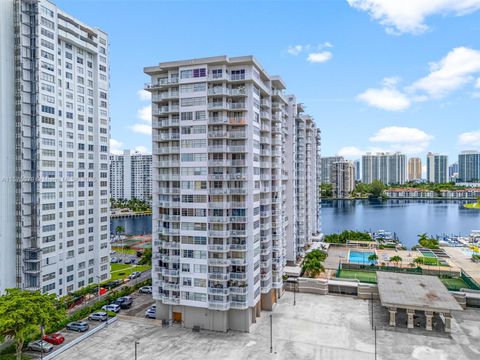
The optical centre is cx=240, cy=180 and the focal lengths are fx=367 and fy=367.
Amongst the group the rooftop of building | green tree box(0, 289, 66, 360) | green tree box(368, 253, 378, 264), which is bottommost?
green tree box(368, 253, 378, 264)

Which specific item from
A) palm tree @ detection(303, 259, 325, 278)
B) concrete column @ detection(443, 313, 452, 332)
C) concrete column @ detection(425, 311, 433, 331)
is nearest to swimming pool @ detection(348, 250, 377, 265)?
palm tree @ detection(303, 259, 325, 278)

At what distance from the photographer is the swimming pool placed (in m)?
92.6

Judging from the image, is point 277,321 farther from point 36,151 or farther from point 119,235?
point 119,235

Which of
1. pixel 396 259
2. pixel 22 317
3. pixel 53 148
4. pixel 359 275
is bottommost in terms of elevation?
pixel 359 275

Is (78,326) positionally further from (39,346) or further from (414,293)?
(414,293)

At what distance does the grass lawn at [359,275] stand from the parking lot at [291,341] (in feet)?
67.3

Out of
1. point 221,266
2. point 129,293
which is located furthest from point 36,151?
point 221,266

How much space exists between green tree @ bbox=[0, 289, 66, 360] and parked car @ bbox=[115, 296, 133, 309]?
A: 17660 millimetres

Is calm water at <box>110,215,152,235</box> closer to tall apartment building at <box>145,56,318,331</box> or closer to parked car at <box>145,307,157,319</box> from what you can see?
parked car at <box>145,307,157,319</box>

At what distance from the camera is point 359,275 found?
80875 millimetres

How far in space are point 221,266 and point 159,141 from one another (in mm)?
20267

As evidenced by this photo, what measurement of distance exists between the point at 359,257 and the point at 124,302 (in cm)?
6353

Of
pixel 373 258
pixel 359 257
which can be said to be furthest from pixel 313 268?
pixel 359 257

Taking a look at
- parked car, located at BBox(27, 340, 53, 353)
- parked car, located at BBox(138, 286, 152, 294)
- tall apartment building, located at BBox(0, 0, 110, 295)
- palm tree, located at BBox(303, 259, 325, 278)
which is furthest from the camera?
palm tree, located at BBox(303, 259, 325, 278)
